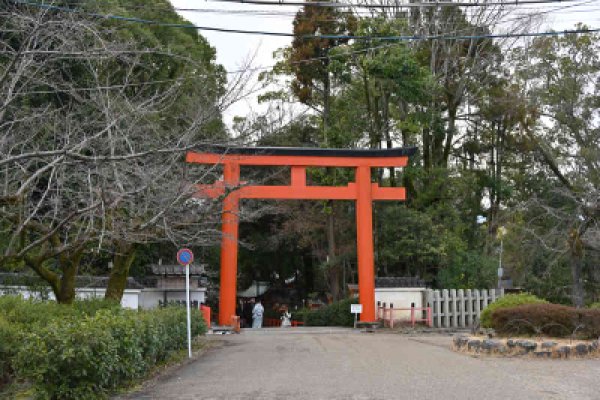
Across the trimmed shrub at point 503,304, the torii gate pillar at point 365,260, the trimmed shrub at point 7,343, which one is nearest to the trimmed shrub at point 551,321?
the trimmed shrub at point 503,304

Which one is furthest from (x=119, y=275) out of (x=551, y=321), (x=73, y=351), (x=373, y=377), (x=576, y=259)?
(x=576, y=259)

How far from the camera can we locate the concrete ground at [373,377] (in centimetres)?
840

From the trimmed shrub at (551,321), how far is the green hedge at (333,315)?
10.5 m

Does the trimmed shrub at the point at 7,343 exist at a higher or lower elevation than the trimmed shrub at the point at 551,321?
higher

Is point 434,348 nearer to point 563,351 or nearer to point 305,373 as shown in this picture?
point 563,351

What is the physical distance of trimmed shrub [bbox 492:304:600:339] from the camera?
1471 cm

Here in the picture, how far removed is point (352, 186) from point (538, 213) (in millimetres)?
10615

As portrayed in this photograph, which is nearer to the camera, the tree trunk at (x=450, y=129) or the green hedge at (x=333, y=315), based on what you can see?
the green hedge at (x=333, y=315)

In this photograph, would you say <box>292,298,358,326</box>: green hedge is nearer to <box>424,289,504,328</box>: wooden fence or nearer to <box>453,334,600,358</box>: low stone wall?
<box>424,289,504,328</box>: wooden fence

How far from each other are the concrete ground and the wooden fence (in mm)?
10121

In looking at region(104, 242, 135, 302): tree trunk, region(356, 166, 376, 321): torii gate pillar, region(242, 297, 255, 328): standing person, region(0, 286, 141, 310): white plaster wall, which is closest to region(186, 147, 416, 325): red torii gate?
region(356, 166, 376, 321): torii gate pillar

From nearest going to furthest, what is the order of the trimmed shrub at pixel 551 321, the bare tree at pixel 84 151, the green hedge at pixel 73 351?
the green hedge at pixel 73 351 → the bare tree at pixel 84 151 → the trimmed shrub at pixel 551 321

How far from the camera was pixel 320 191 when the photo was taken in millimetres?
23047

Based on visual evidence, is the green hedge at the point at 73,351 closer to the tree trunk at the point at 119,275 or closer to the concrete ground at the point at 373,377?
the concrete ground at the point at 373,377
